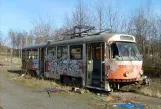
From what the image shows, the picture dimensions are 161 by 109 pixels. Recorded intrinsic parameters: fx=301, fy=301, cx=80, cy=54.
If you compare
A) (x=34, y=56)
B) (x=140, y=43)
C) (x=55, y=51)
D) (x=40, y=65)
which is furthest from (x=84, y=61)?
(x=140, y=43)

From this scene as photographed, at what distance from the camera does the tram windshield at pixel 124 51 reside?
49.0ft

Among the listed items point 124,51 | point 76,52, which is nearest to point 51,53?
point 76,52

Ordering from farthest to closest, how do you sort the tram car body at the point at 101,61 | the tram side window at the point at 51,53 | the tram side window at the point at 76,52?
the tram side window at the point at 51,53, the tram side window at the point at 76,52, the tram car body at the point at 101,61

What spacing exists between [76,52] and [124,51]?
11.2ft

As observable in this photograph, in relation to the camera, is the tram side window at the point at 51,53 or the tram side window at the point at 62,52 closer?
the tram side window at the point at 62,52

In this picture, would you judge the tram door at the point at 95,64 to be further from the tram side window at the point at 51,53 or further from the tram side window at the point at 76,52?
the tram side window at the point at 51,53

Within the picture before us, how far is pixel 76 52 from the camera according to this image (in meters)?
17.5

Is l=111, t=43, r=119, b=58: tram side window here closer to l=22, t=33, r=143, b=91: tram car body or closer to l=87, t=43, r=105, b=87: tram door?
l=22, t=33, r=143, b=91: tram car body

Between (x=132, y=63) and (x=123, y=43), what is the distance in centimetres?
112

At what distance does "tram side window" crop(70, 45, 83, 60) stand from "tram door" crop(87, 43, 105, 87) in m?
0.81

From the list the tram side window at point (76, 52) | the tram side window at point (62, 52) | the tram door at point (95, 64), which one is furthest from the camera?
the tram side window at point (62, 52)

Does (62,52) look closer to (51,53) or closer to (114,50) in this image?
(51,53)

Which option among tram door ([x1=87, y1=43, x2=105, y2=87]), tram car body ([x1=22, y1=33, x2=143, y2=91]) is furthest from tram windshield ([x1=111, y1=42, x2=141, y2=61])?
tram door ([x1=87, y1=43, x2=105, y2=87])

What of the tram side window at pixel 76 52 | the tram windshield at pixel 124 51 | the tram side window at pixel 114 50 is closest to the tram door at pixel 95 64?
the tram side window at pixel 114 50
